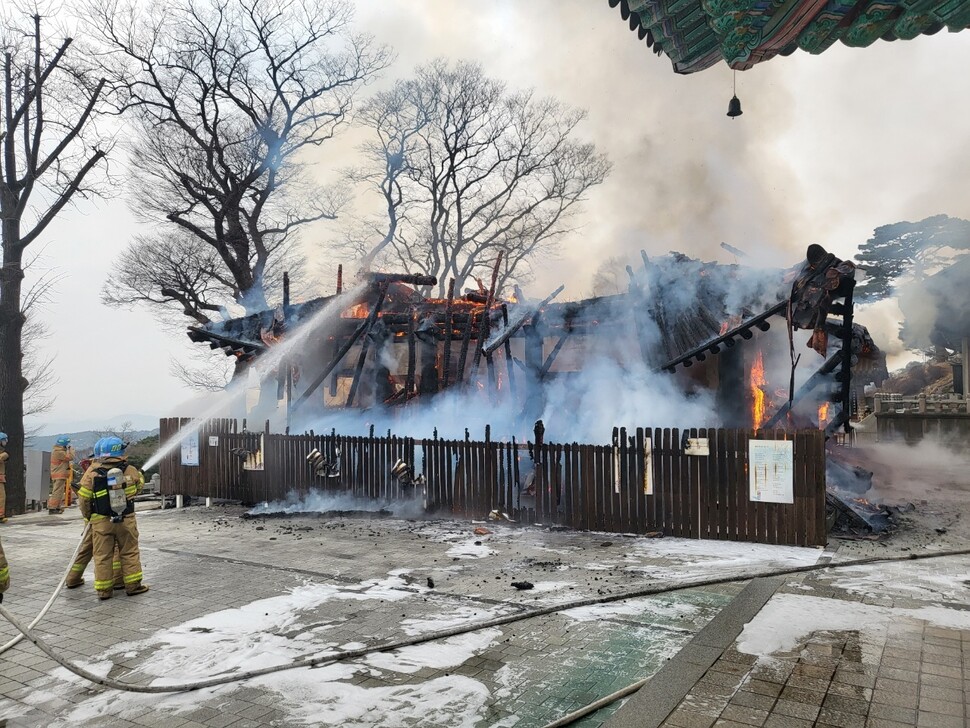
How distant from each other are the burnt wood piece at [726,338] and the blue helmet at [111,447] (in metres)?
10.0

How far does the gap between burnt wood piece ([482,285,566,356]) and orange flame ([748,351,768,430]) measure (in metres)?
4.71

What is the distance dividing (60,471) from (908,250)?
115 feet

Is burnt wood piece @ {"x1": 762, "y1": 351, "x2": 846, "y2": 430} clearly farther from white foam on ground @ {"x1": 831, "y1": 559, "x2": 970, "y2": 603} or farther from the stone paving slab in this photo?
the stone paving slab

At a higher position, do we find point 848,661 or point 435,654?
point 848,661

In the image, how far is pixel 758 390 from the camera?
14.1 meters

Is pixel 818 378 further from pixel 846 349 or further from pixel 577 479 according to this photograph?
pixel 577 479

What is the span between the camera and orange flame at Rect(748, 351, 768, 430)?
13867 millimetres

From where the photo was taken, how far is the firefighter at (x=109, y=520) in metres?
7.23

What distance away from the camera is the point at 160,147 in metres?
24.3

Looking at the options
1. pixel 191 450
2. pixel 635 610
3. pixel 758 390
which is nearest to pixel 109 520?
pixel 635 610

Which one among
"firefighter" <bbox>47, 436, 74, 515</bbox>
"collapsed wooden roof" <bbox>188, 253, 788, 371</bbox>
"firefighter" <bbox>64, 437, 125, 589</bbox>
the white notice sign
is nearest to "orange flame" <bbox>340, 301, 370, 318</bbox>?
"collapsed wooden roof" <bbox>188, 253, 788, 371</bbox>

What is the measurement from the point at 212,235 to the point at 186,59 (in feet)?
21.3

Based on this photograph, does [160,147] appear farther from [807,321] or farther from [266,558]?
[807,321]

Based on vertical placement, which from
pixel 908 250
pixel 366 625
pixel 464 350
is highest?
pixel 908 250
